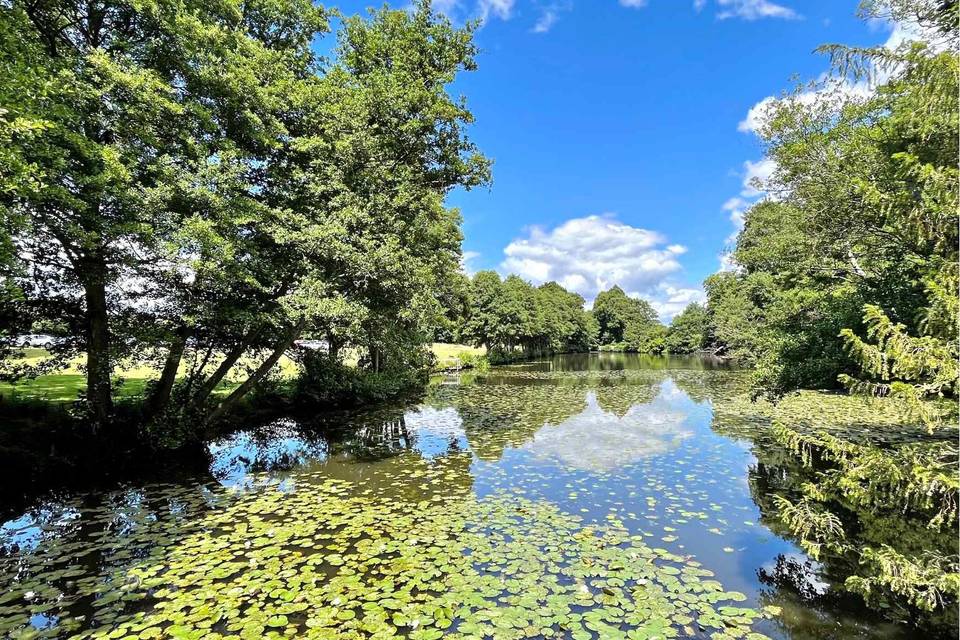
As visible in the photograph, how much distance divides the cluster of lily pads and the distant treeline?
146 feet

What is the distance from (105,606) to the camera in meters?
5.82

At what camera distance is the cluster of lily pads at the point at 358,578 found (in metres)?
5.33

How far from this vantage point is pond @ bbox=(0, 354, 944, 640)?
5441 millimetres

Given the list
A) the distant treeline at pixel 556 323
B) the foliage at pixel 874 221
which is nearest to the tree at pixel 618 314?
the distant treeline at pixel 556 323

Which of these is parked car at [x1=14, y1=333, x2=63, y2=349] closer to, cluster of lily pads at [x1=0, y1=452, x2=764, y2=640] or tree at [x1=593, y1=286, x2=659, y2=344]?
cluster of lily pads at [x1=0, y1=452, x2=764, y2=640]

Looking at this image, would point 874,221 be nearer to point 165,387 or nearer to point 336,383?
point 165,387

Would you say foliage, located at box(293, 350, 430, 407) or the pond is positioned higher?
foliage, located at box(293, 350, 430, 407)

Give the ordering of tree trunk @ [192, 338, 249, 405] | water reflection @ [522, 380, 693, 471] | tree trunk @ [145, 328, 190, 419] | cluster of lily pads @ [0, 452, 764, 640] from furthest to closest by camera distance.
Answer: tree trunk @ [192, 338, 249, 405] < water reflection @ [522, 380, 693, 471] < tree trunk @ [145, 328, 190, 419] < cluster of lily pads @ [0, 452, 764, 640]

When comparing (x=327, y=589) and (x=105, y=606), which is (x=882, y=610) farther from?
(x=105, y=606)

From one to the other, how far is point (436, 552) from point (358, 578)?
132 cm

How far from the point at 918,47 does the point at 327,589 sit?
870 centimetres

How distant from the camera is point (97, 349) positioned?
11320 millimetres

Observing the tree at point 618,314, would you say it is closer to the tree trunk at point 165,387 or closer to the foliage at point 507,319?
the foliage at point 507,319

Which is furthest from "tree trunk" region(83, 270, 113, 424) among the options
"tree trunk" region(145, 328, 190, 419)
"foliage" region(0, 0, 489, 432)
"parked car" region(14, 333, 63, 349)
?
"tree trunk" region(145, 328, 190, 419)
